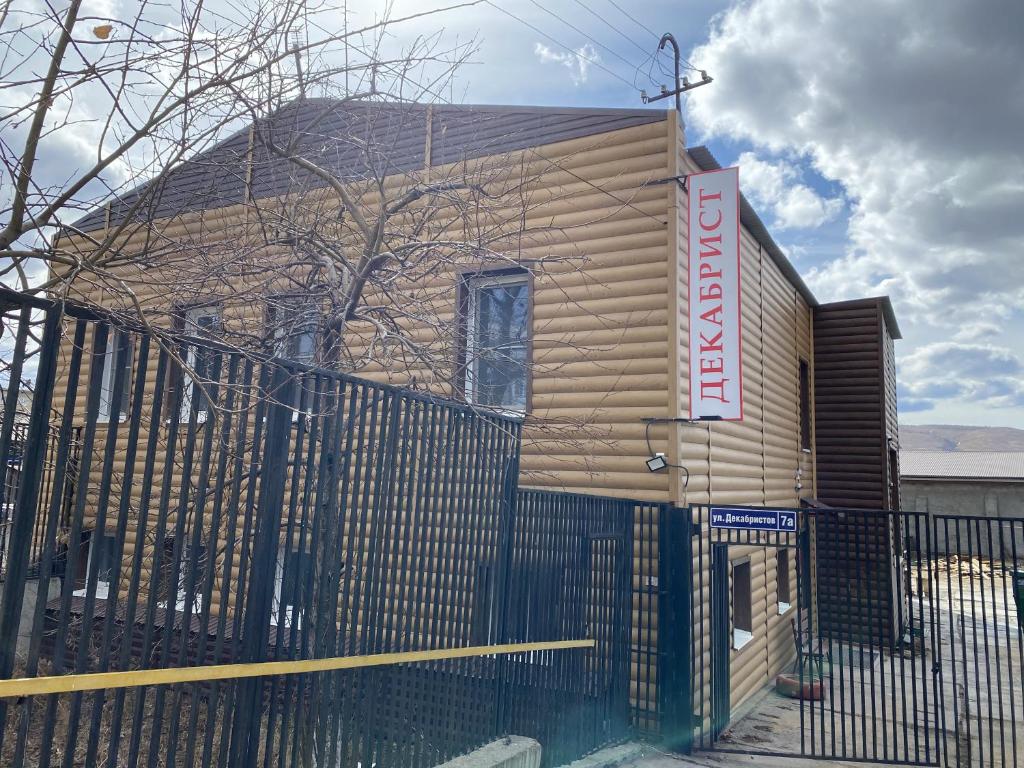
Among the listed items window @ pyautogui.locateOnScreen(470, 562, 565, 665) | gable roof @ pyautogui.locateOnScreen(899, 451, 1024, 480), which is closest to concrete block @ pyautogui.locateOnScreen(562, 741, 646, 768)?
window @ pyautogui.locateOnScreen(470, 562, 565, 665)

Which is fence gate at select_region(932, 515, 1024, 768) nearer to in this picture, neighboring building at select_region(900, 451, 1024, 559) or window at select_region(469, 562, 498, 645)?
window at select_region(469, 562, 498, 645)

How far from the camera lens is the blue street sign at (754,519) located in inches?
307

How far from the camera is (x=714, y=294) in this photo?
27.7 ft

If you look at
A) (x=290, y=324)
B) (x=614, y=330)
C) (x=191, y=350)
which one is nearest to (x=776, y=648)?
(x=614, y=330)

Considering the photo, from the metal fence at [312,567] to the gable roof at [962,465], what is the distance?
→ 33261 millimetres

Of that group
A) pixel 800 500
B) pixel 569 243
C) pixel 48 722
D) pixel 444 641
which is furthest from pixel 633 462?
pixel 800 500

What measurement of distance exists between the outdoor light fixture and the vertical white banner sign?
26.5 inches

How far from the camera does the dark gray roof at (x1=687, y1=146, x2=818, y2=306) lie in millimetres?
9266

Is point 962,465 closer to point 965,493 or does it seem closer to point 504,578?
point 965,493

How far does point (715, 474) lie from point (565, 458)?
2177 mm

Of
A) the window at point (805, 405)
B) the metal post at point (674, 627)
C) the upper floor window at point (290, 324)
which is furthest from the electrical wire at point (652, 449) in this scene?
the window at point (805, 405)

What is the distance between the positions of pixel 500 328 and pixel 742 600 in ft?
18.0

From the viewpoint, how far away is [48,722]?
97.9 inches

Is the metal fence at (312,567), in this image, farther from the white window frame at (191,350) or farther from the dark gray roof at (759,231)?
the dark gray roof at (759,231)
